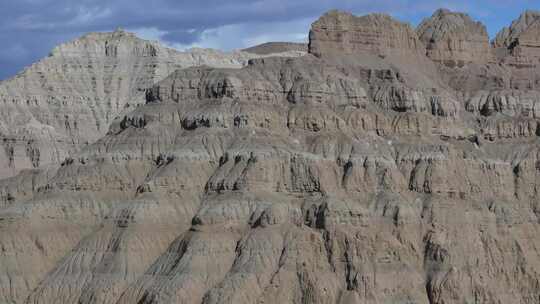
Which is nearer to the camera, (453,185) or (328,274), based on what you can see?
(328,274)

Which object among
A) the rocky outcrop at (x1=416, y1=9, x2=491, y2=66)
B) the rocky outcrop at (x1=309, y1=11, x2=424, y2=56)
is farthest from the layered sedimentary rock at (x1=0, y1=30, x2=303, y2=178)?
the rocky outcrop at (x1=309, y1=11, x2=424, y2=56)

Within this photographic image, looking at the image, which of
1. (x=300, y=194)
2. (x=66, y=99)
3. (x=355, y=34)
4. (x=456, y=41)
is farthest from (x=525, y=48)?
(x=66, y=99)

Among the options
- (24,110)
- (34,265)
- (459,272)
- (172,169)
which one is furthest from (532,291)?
(24,110)

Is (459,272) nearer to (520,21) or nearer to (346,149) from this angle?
(346,149)

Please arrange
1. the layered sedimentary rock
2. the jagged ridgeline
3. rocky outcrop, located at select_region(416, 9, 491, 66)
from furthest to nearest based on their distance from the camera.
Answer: the layered sedimentary rock, rocky outcrop, located at select_region(416, 9, 491, 66), the jagged ridgeline

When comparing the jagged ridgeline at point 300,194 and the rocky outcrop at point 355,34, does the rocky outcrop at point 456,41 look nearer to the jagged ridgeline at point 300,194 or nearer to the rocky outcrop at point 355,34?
the rocky outcrop at point 355,34

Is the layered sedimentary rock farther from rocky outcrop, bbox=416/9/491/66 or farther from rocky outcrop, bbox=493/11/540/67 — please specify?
rocky outcrop, bbox=493/11/540/67

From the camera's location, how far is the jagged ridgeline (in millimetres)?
109062

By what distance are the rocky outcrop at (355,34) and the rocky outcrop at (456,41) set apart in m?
4.73

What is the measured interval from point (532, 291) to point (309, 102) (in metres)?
18.8

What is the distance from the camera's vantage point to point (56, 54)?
655 feet

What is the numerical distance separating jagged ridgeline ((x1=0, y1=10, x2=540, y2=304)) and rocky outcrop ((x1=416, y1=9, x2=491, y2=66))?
639 cm

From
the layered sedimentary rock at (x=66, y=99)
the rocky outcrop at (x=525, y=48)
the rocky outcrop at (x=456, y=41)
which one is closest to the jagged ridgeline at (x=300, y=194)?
the rocky outcrop at (x=456, y=41)

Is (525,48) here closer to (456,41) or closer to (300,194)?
(456,41)
